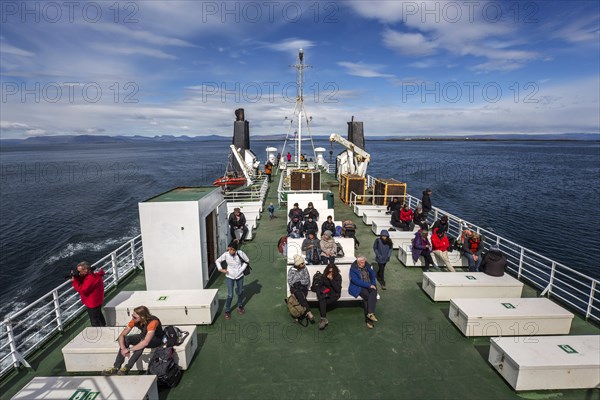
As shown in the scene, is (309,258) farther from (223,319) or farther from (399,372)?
(399,372)

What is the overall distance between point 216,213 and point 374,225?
251 inches

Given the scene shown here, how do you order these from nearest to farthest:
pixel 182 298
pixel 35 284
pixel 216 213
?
pixel 182 298 → pixel 216 213 → pixel 35 284


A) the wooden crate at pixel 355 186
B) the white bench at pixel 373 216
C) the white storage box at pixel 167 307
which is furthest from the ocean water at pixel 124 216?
the white bench at pixel 373 216

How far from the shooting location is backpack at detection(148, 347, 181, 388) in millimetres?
5016

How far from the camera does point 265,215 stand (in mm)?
16203

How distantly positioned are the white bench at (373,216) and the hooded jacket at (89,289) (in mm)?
10245

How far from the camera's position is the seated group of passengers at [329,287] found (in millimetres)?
6723

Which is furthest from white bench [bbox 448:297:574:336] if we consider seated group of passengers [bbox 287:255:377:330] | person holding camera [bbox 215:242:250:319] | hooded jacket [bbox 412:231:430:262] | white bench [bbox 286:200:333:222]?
white bench [bbox 286:200:333:222]

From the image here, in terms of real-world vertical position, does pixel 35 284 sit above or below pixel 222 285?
below

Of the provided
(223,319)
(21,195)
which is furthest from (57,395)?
(21,195)

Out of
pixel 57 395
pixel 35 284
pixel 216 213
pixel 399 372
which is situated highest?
pixel 216 213

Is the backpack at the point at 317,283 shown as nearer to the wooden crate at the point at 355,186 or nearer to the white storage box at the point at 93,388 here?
the white storage box at the point at 93,388

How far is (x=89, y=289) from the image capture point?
20.1ft

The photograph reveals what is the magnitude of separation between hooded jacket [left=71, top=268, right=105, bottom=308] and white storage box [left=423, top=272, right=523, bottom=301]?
23.0ft
